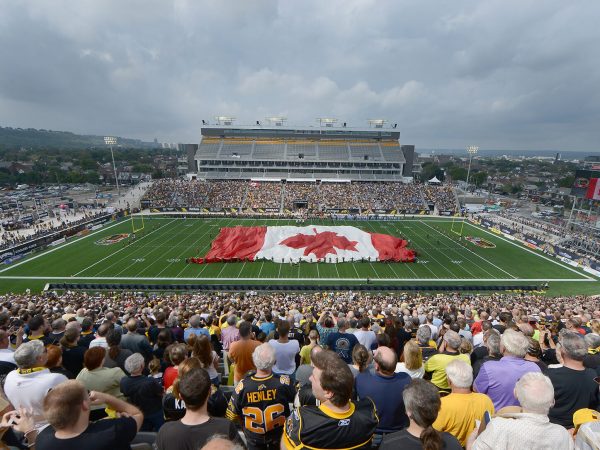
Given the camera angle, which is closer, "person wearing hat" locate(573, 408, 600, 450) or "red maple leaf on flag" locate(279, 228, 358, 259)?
"person wearing hat" locate(573, 408, 600, 450)

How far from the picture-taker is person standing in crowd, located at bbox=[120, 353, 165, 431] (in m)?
4.36

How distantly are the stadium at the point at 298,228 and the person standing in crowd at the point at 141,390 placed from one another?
21.3 metres

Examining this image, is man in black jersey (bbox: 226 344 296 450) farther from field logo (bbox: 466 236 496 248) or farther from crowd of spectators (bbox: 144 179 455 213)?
crowd of spectators (bbox: 144 179 455 213)

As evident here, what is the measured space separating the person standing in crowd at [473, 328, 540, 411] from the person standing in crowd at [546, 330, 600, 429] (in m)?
0.33

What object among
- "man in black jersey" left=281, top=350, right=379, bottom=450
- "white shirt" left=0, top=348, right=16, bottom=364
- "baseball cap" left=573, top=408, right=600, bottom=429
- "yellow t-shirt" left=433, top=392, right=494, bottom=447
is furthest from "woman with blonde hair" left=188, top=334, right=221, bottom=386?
"baseball cap" left=573, top=408, right=600, bottom=429

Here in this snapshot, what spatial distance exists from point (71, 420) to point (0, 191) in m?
114

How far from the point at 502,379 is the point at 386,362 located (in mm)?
1912

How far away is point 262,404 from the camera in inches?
146

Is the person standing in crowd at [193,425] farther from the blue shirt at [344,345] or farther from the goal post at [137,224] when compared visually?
the goal post at [137,224]

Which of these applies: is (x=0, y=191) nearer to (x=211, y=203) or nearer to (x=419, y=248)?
(x=211, y=203)

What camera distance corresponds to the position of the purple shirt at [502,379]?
173 inches

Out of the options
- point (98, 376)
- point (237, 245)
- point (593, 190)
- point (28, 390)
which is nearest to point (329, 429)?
point (98, 376)

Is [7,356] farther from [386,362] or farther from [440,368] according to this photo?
[440,368]

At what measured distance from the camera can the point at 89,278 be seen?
91.4ft
